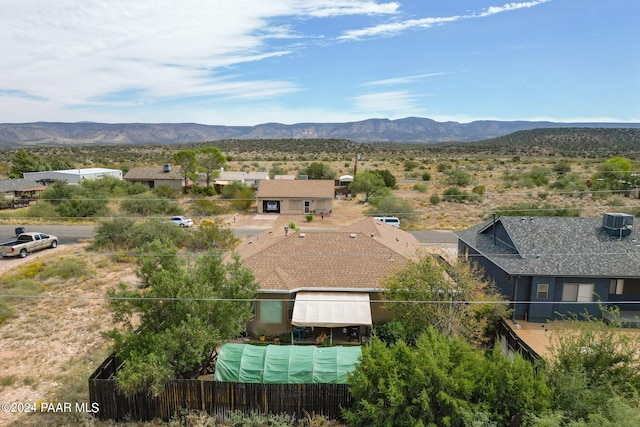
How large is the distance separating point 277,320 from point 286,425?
694 cm

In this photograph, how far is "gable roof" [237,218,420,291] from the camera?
69.7 feet

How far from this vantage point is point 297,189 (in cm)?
5778

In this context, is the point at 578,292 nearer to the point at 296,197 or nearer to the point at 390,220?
the point at 390,220

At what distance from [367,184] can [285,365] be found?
162ft

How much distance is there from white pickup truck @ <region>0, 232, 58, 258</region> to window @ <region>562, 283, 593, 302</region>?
38.2 metres

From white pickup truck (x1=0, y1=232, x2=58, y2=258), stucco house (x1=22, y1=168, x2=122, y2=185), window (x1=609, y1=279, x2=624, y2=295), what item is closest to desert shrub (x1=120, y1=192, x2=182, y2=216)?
white pickup truck (x1=0, y1=232, x2=58, y2=258)

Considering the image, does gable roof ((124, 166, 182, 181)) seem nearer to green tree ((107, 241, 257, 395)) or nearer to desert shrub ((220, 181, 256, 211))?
desert shrub ((220, 181, 256, 211))

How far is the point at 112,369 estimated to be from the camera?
16.3 m

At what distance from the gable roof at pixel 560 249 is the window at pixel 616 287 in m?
0.90

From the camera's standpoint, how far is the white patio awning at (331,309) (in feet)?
61.1

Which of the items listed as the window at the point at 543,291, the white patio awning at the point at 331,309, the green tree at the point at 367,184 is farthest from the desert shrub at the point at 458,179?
the white patio awning at the point at 331,309

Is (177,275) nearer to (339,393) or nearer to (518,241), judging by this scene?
(339,393)

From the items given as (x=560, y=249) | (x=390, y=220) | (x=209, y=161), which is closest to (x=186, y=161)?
(x=209, y=161)

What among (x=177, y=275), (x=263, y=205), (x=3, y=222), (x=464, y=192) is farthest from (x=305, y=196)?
(x=177, y=275)
